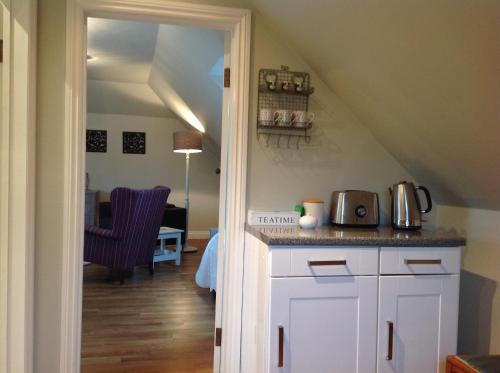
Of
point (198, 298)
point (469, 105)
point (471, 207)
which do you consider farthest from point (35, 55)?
point (198, 298)

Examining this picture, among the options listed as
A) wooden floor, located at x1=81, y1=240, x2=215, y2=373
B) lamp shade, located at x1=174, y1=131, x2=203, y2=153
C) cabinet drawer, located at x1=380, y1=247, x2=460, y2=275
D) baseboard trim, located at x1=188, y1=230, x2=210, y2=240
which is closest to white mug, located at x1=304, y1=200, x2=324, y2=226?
cabinet drawer, located at x1=380, y1=247, x2=460, y2=275

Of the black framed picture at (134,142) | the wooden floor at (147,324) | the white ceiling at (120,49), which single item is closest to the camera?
the wooden floor at (147,324)

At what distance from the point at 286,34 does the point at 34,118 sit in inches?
47.7

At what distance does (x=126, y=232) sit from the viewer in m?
3.74

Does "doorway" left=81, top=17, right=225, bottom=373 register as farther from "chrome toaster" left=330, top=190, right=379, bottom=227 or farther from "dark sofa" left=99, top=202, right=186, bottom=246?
"chrome toaster" left=330, top=190, right=379, bottom=227

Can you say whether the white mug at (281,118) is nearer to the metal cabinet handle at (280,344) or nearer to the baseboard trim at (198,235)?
the metal cabinet handle at (280,344)

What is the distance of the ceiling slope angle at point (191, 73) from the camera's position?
3199 mm

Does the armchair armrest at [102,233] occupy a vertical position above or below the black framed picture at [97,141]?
below

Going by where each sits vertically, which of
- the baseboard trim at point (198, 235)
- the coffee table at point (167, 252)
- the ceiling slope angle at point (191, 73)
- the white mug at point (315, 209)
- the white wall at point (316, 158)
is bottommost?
the baseboard trim at point (198, 235)

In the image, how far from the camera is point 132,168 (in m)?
6.31

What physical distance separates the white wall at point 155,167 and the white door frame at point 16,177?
4.66 m

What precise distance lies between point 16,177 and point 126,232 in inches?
83.8

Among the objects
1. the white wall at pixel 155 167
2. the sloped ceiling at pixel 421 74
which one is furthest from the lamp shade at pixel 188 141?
the sloped ceiling at pixel 421 74

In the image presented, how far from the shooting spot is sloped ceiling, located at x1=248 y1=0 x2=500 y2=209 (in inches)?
45.5
